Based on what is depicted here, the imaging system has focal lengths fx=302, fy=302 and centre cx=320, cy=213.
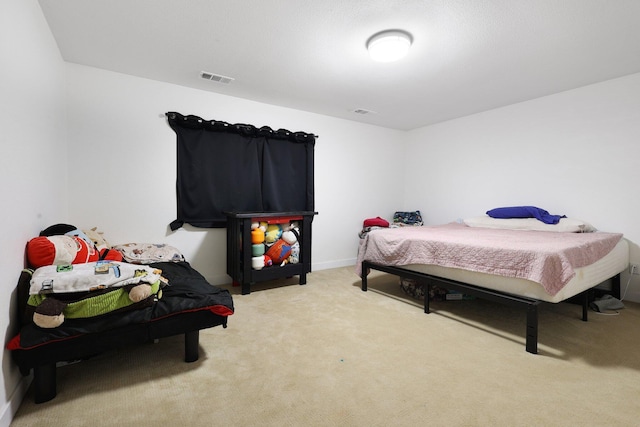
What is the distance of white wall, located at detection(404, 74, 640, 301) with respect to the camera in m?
3.14

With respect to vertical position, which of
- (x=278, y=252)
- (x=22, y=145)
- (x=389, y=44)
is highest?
(x=389, y=44)

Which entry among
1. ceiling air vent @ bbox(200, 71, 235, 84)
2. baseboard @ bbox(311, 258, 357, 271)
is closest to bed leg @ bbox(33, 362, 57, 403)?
ceiling air vent @ bbox(200, 71, 235, 84)

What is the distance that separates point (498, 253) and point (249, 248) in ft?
7.63

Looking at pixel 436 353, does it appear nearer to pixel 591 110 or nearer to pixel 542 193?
pixel 542 193

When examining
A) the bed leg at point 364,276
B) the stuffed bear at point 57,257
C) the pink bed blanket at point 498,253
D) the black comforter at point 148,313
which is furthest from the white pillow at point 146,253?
the pink bed blanket at point 498,253

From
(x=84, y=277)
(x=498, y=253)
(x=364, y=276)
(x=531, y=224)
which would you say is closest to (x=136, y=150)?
(x=84, y=277)

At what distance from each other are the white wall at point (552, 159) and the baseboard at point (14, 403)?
15.9 feet

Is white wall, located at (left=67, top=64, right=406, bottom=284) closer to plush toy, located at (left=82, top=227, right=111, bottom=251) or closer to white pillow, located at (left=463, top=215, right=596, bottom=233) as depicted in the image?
plush toy, located at (left=82, top=227, right=111, bottom=251)

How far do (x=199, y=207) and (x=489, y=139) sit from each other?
399 centimetres

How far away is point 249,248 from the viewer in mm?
3260

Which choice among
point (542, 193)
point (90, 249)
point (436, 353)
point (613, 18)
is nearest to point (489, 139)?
point (542, 193)

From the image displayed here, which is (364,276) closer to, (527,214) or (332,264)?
(332,264)

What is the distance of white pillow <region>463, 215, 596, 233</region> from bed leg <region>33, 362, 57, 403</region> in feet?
13.7

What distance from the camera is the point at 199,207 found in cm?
350
